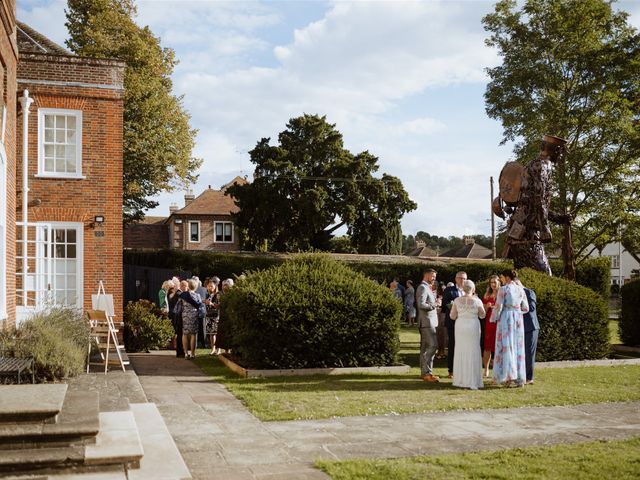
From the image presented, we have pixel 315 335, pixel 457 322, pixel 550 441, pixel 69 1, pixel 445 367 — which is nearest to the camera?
pixel 550 441

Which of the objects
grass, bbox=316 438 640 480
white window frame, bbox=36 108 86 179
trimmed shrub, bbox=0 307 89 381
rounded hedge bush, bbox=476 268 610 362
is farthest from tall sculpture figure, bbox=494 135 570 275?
white window frame, bbox=36 108 86 179

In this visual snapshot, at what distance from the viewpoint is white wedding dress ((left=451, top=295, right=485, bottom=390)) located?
11.4 m

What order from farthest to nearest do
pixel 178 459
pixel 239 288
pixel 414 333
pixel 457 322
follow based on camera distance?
pixel 414 333 → pixel 239 288 → pixel 457 322 → pixel 178 459

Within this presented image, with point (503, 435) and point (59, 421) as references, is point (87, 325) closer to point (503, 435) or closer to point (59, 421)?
point (59, 421)

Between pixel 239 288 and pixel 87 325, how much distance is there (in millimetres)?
2988

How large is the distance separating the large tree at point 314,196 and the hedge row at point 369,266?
9597 mm

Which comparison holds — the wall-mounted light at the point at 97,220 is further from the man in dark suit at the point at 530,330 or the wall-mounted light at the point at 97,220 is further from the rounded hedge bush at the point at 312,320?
the man in dark suit at the point at 530,330

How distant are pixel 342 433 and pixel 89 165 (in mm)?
11811

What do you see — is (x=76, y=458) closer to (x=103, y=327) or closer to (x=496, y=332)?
(x=103, y=327)

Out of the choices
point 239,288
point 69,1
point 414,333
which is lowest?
point 414,333

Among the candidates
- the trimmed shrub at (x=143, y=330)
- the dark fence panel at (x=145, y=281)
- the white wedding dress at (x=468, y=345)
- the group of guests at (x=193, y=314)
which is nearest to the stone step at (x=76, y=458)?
the white wedding dress at (x=468, y=345)

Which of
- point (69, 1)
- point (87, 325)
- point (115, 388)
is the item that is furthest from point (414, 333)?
point (69, 1)

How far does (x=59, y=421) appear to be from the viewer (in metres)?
6.59

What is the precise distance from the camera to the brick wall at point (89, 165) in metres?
16.7
